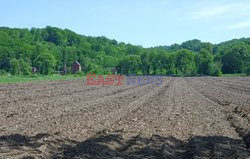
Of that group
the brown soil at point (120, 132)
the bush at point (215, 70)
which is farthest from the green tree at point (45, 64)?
the brown soil at point (120, 132)

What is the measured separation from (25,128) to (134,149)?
4.36 metres

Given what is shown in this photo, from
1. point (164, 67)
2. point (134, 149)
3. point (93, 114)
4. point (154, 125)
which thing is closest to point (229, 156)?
point (134, 149)

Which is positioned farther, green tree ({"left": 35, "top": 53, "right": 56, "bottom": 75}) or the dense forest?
the dense forest

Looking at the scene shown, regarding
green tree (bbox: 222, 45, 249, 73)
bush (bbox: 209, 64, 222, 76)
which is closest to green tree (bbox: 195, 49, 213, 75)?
bush (bbox: 209, 64, 222, 76)

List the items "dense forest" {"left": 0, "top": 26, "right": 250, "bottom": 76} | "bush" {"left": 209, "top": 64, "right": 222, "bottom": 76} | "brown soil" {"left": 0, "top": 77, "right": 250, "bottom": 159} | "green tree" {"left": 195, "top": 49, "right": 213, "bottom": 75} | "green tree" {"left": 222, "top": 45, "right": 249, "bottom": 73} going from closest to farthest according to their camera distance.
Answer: "brown soil" {"left": 0, "top": 77, "right": 250, "bottom": 159}
"bush" {"left": 209, "top": 64, "right": 222, "bottom": 76}
"dense forest" {"left": 0, "top": 26, "right": 250, "bottom": 76}
"green tree" {"left": 222, "top": 45, "right": 249, "bottom": 73}
"green tree" {"left": 195, "top": 49, "right": 213, "bottom": 75}

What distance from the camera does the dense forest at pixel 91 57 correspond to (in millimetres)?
103025

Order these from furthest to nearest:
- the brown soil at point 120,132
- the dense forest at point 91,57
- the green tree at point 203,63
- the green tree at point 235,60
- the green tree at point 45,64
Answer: the green tree at point 203,63 → the green tree at point 235,60 → the dense forest at point 91,57 → the green tree at point 45,64 → the brown soil at point 120,132

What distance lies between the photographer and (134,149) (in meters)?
8.36

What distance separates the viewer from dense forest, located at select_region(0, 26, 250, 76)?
103 m

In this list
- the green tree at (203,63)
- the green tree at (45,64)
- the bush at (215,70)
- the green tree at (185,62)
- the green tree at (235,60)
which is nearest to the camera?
the green tree at (45,64)

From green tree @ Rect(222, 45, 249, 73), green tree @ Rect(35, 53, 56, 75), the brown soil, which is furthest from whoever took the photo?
green tree @ Rect(222, 45, 249, 73)

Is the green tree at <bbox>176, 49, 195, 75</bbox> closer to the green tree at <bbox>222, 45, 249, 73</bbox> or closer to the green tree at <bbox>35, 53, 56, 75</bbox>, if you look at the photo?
the green tree at <bbox>222, 45, 249, 73</bbox>

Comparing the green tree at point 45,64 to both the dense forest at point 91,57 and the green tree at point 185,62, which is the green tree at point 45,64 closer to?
the dense forest at point 91,57

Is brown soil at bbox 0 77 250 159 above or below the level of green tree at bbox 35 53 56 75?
→ below
